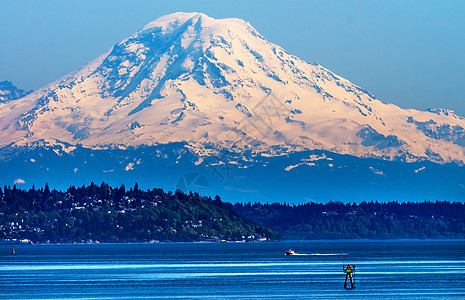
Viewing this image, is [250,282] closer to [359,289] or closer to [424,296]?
[359,289]

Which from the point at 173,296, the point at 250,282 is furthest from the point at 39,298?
the point at 250,282

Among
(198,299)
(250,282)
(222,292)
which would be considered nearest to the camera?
(198,299)

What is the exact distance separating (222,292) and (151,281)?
28941 mm

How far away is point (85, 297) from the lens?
166125 millimetres

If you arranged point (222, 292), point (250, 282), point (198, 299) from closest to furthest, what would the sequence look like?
point (198, 299) < point (222, 292) < point (250, 282)

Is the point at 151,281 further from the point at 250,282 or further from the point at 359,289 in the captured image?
the point at 359,289

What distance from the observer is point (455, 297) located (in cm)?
16200

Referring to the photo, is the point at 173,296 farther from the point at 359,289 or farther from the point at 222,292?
the point at 359,289

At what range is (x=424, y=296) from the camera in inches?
6496

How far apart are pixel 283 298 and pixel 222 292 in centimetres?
1500

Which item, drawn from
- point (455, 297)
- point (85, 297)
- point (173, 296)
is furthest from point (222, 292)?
point (455, 297)

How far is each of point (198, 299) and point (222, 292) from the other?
43.1 ft

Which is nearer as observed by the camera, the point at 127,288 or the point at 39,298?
the point at 39,298

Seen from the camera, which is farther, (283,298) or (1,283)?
(1,283)
